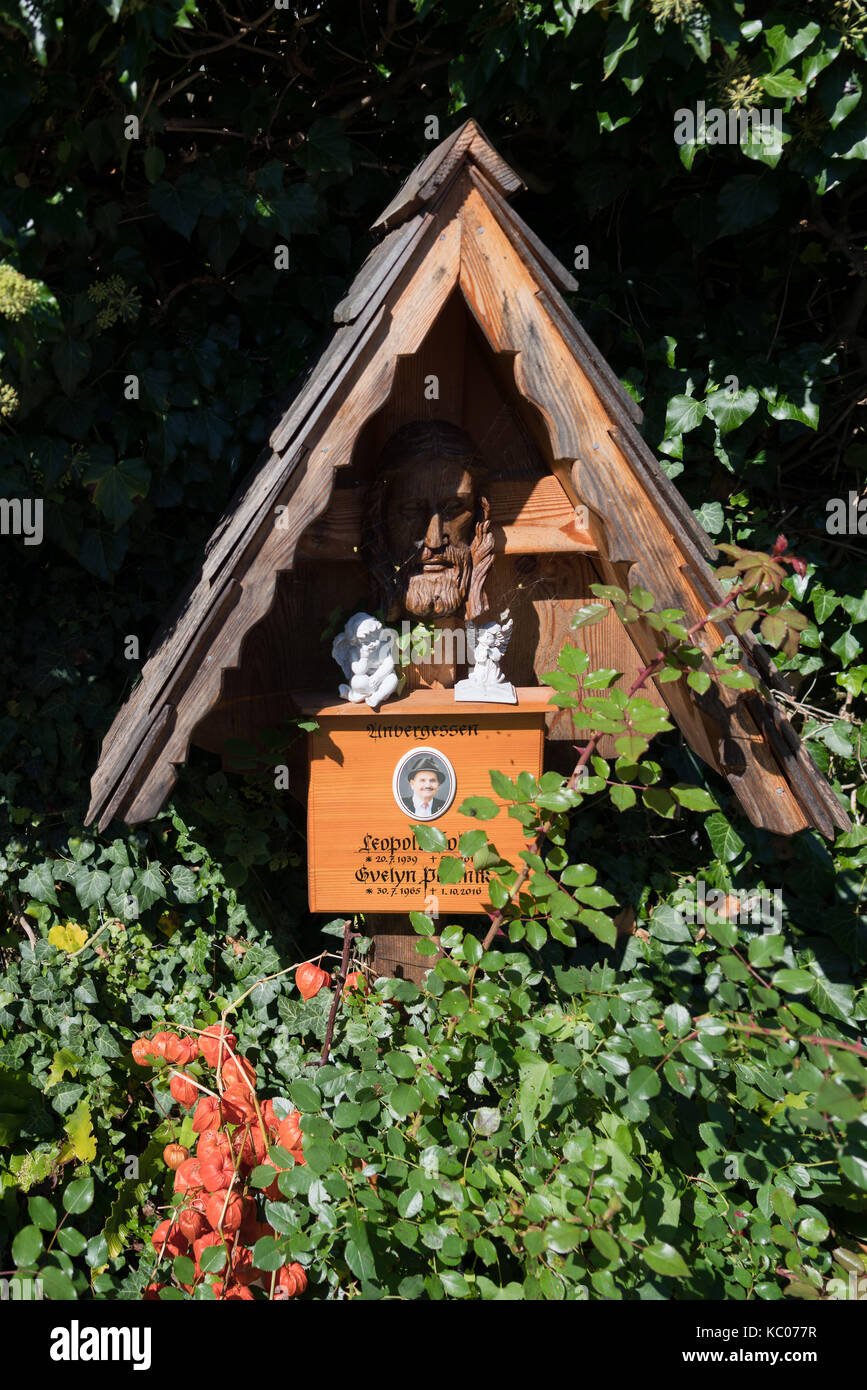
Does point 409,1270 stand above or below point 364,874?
below

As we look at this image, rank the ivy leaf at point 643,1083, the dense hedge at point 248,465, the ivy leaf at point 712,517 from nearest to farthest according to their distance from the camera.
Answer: the ivy leaf at point 643,1083, the dense hedge at point 248,465, the ivy leaf at point 712,517

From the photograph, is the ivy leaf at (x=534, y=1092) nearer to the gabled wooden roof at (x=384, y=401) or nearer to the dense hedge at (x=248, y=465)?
the dense hedge at (x=248, y=465)

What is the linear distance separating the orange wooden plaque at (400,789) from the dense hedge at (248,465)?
0.23 m

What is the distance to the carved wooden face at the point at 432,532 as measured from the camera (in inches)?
78.4

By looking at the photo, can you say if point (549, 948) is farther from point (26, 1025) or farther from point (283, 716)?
→ point (26, 1025)

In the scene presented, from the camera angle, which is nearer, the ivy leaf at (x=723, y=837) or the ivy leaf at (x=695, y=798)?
the ivy leaf at (x=695, y=798)

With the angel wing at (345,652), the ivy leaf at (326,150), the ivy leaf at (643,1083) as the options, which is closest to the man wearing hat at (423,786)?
the angel wing at (345,652)

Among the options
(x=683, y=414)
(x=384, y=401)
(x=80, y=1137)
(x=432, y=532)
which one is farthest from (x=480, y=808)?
(x=80, y=1137)

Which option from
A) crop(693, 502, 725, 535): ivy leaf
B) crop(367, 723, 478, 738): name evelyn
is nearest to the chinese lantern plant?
crop(367, 723, 478, 738): name evelyn

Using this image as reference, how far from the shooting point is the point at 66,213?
1.93m

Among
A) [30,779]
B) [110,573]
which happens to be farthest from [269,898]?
[110,573]

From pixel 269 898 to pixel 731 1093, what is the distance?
132 cm

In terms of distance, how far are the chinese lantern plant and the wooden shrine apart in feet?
Result: 1.54

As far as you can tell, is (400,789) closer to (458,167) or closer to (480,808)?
(480,808)
